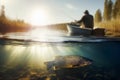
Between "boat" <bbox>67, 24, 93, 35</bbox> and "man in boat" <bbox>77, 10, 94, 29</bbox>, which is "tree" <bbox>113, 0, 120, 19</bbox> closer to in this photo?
"man in boat" <bbox>77, 10, 94, 29</bbox>

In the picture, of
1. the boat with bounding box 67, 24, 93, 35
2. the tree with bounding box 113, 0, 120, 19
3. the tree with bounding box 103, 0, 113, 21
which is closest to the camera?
the boat with bounding box 67, 24, 93, 35

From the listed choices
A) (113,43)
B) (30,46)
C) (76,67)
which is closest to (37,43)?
(30,46)

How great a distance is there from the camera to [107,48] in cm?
1984

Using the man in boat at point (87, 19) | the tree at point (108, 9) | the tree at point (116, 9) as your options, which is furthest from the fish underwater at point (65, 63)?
the tree at point (108, 9)

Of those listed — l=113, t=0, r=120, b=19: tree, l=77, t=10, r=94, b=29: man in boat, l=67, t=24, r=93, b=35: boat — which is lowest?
l=67, t=24, r=93, b=35: boat

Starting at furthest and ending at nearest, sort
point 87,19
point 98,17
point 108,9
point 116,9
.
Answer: point 98,17 → point 108,9 → point 116,9 → point 87,19

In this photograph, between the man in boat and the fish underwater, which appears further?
the man in boat

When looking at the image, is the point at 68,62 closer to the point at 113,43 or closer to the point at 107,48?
the point at 113,43

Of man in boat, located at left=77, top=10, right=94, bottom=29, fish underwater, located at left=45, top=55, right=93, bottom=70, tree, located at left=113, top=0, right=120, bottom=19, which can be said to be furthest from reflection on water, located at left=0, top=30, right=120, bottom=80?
tree, located at left=113, top=0, right=120, bottom=19

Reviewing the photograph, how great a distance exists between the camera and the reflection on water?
8633mm

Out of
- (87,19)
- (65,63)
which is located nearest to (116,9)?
(87,19)

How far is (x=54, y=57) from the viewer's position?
1349cm

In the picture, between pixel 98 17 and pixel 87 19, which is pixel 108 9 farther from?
pixel 87 19

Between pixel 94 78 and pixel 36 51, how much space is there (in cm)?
761
